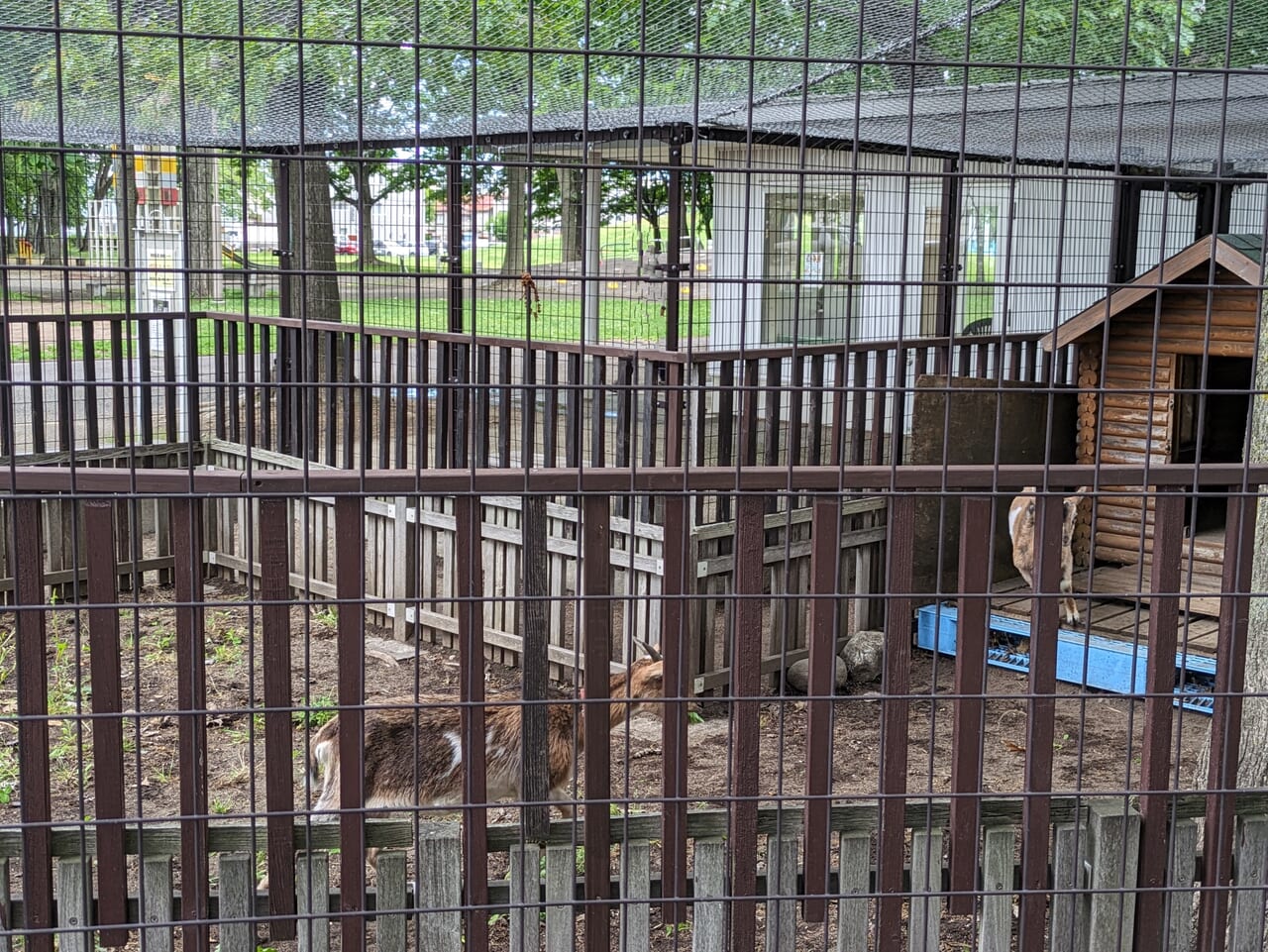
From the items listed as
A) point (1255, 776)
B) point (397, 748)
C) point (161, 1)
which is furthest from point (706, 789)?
point (161, 1)

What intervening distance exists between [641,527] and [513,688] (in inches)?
44.6

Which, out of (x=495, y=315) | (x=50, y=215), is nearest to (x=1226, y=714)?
(x=495, y=315)

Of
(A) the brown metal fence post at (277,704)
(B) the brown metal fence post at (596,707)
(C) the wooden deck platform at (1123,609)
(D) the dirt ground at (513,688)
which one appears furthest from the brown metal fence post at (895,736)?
(C) the wooden deck platform at (1123,609)

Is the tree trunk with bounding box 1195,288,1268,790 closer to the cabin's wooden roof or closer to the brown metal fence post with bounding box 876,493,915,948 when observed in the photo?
the brown metal fence post with bounding box 876,493,915,948

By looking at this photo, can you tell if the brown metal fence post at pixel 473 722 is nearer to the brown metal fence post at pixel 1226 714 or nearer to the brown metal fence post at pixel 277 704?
the brown metal fence post at pixel 277 704

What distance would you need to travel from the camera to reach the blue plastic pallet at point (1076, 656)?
662cm

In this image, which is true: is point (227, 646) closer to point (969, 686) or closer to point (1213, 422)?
point (969, 686)

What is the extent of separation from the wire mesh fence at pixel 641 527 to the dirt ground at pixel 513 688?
0.04 meters

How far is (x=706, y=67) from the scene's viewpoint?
22.9ft

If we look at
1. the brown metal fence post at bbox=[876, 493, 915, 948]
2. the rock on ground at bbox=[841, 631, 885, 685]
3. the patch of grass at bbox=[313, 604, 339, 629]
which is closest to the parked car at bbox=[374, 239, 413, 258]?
the patch of grass at bbox=[313, 604, 339, 629]

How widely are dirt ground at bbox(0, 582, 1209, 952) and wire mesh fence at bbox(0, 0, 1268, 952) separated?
4 cm

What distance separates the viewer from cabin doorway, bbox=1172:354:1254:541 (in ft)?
27.0

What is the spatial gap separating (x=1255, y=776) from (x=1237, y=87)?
499 cm

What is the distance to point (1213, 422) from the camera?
30.3ft
